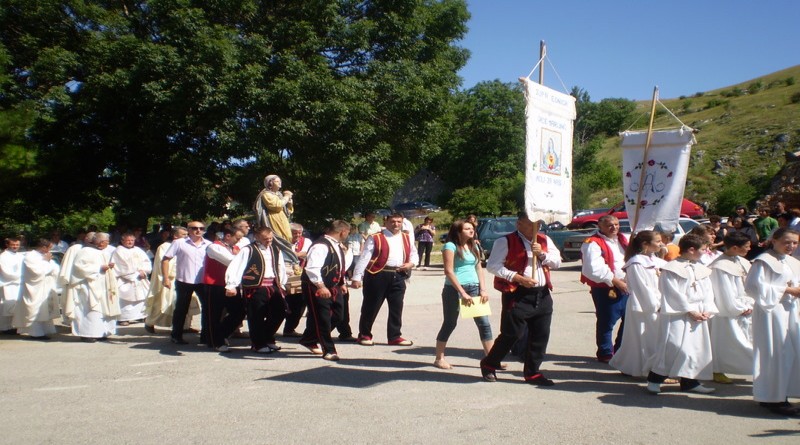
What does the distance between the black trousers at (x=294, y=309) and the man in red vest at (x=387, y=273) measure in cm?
102

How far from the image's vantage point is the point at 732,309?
6492 mm

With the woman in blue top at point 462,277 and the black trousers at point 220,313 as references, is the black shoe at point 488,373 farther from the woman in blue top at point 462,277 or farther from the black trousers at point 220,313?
the black trousers at point 220,313

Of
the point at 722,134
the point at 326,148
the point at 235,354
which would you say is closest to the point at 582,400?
the point at 235,354

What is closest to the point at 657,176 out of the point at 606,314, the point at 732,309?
the point at 606,314

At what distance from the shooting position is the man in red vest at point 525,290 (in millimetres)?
6613

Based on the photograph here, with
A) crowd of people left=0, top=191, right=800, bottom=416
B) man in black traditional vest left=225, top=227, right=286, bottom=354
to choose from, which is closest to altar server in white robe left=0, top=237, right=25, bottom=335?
crowd of people left=0, top=191, right=800, bottom=416

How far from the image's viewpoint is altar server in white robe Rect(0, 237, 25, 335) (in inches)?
418

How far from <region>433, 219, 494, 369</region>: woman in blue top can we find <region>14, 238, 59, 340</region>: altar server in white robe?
655 cm

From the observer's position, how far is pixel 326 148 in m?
17.3

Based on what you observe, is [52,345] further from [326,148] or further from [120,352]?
[326,148]

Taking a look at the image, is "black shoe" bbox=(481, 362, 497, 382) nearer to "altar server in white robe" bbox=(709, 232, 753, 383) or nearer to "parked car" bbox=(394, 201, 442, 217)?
"altar server in white robe" bbox=(709, 232, 753, 383)

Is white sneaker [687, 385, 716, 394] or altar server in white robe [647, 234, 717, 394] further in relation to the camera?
white sneaker [687, 385, 716, 394]

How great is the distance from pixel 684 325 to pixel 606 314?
153cm

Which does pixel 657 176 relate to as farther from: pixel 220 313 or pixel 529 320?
pixel 220 313
